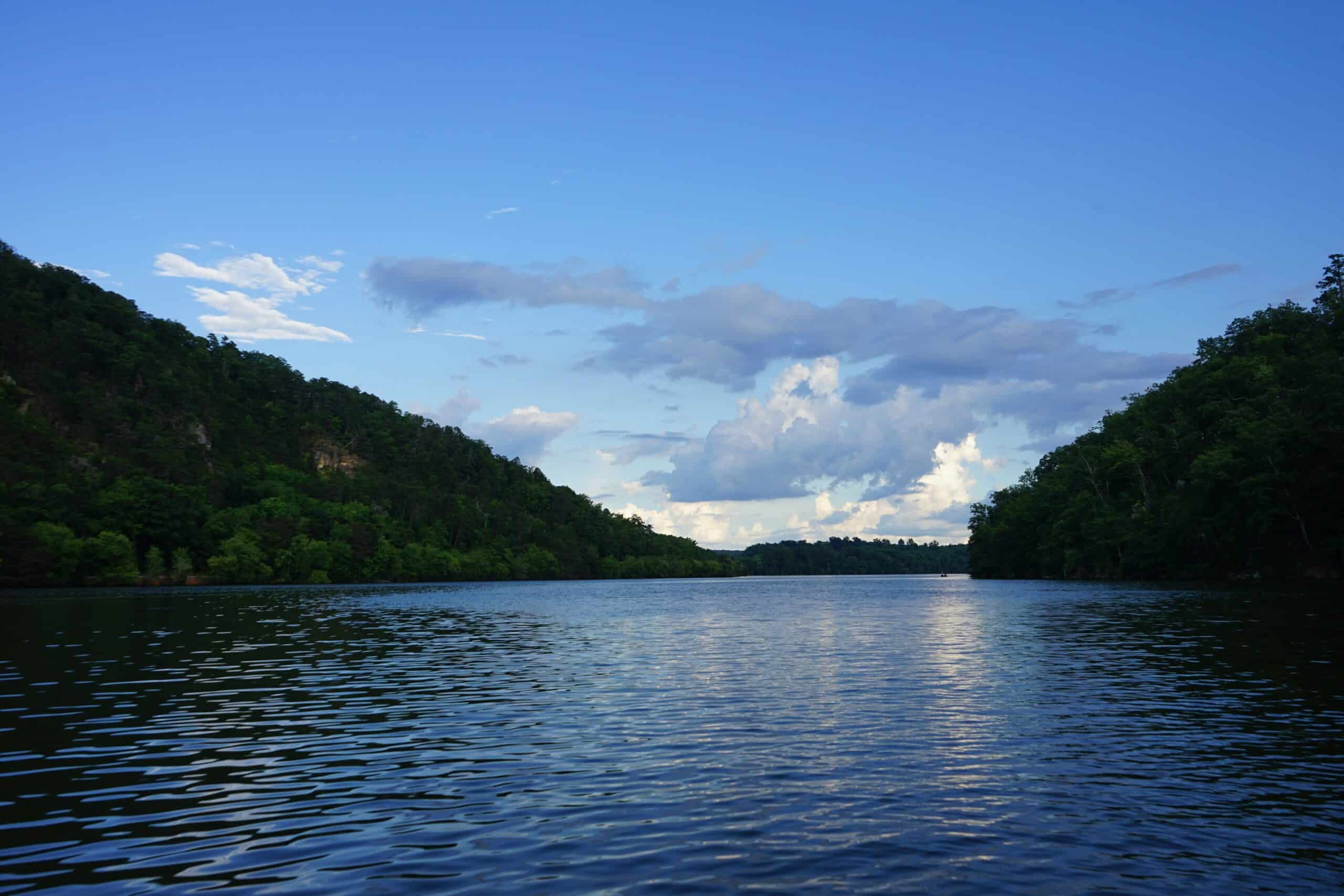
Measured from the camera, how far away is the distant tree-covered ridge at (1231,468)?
98.7 meters

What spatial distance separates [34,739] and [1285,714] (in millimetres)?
34442

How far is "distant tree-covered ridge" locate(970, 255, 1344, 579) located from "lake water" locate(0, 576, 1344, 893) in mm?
62680

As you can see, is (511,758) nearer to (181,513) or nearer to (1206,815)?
(1206,815)

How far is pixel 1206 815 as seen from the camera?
51.2 feet

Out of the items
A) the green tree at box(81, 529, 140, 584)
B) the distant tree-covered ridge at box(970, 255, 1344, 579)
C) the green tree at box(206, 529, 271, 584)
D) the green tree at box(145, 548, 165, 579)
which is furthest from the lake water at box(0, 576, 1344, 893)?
the green tree at box(206, 529, 271, 584)

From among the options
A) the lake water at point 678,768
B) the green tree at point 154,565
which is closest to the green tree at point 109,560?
the green tree at point 154,565

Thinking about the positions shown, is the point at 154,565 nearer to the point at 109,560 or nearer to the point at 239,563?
the point at 109,560

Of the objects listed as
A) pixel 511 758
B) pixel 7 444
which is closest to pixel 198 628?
pixel 511 758

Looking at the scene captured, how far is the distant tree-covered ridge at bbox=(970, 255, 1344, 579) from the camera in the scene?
324 feet

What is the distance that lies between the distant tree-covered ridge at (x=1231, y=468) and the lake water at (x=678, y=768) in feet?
206

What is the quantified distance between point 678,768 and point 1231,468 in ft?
368

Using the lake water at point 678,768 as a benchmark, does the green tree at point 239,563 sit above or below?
above

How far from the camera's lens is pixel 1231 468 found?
10806 cm

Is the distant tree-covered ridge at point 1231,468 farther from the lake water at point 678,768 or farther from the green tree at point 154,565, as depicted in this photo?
the green tree at point 154,565
